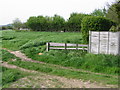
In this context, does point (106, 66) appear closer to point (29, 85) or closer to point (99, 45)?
point (99, 45)

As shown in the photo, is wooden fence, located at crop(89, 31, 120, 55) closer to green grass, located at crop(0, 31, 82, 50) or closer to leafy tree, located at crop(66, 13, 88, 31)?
green grass, located at crop(0, 31, 82, 50)

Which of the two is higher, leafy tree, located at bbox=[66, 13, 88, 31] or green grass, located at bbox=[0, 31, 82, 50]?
leafy tree, located at bbox=[66, 13, 88, 31]

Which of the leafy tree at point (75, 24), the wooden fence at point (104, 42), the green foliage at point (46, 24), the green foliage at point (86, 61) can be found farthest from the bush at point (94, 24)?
the green foliage at point (46, 24)

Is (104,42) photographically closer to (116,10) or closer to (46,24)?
(116,10)

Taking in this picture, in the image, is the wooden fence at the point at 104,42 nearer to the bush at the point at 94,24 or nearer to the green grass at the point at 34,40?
the bush at the point at 94,24

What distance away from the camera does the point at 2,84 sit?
618 cm

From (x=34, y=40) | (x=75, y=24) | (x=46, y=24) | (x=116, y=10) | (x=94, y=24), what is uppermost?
(x=46, y=24)

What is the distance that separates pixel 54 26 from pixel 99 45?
4146 cm

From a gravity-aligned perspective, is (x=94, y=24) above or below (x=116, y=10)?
below

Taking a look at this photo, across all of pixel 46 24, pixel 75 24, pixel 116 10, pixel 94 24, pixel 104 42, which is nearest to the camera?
pixel 104 42

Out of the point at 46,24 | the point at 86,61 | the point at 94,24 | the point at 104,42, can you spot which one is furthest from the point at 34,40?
the point at 46,24

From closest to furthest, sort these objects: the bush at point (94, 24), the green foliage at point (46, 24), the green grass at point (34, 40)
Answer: the bush at point (94, 24)
the green grass at point (34, 40)
the green foliage at point (46, 24)

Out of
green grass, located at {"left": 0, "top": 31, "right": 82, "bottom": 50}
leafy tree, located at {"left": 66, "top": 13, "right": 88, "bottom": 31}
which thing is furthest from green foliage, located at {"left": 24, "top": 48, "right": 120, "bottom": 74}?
leafy tree, located at {"left": 66, "top": 13, "right": 88, "bottom": 31}

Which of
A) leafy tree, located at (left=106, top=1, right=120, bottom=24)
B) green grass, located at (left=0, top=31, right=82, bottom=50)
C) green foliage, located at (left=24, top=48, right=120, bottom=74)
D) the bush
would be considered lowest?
green foliage, located at (left=24, top=48, right=120, bottom=74)
